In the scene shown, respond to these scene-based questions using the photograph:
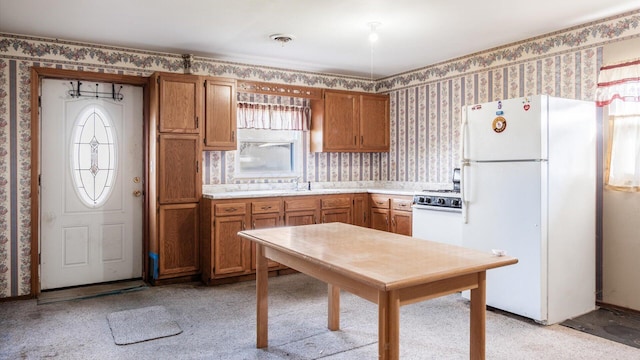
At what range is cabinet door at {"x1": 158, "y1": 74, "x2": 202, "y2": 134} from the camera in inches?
175

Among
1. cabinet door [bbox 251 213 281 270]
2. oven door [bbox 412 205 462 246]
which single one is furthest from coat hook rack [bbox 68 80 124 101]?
oven door [bbox 412 205 462 246]

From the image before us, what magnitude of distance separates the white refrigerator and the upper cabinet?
205 cm

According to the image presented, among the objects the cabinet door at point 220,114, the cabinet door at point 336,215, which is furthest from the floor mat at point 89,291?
the cabinet door at point 336,215

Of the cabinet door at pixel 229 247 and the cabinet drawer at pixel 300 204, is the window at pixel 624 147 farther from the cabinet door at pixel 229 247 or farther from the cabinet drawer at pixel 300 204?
the cabinet door at pixel 229 247

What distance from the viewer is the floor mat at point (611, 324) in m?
3.11

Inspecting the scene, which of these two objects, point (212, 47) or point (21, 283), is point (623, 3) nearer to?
point (212, 47)

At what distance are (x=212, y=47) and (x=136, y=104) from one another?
3.36ft

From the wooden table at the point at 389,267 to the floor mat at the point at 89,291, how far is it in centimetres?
219

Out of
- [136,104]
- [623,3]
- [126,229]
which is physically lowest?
[126,229]

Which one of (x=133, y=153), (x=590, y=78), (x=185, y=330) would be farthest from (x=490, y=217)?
(x=133, y=153)

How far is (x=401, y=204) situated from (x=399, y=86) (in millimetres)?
1687

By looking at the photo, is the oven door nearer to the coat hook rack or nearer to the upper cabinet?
the upper cabinet

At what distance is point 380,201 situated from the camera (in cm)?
529

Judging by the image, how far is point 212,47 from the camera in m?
4.57
